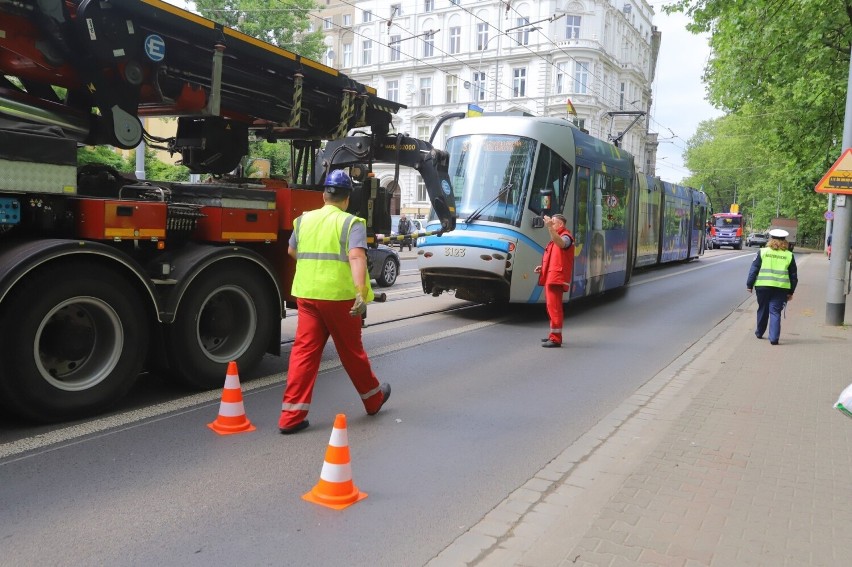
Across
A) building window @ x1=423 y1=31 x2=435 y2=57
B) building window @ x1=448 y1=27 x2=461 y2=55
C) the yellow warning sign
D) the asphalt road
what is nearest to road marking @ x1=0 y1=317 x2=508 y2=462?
the asphalt road

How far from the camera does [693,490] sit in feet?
13.6

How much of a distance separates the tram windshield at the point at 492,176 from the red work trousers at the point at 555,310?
1.81m

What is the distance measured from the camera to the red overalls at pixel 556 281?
9.30 meters

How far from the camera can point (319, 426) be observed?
211 inches

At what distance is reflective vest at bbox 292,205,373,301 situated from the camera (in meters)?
5.08

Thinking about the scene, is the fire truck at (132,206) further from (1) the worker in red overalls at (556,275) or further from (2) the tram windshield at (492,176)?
(2) the tram windshield at (492,176)

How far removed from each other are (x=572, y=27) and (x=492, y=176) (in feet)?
160

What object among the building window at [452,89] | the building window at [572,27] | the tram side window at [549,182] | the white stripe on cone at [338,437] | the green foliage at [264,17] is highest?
the building window at [572,27]

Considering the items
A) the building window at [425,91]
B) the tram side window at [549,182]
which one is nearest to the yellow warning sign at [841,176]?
the tram side window at [549,182]

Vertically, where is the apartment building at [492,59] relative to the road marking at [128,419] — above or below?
above

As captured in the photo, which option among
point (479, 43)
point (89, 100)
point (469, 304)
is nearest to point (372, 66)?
point (479, 43)

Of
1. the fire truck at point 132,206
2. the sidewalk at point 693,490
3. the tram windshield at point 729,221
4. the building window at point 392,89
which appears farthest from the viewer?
the tram windshield at point 729,221

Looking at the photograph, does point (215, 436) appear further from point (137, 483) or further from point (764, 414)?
point (764, 414)

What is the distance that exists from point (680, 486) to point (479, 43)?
54916 mm
